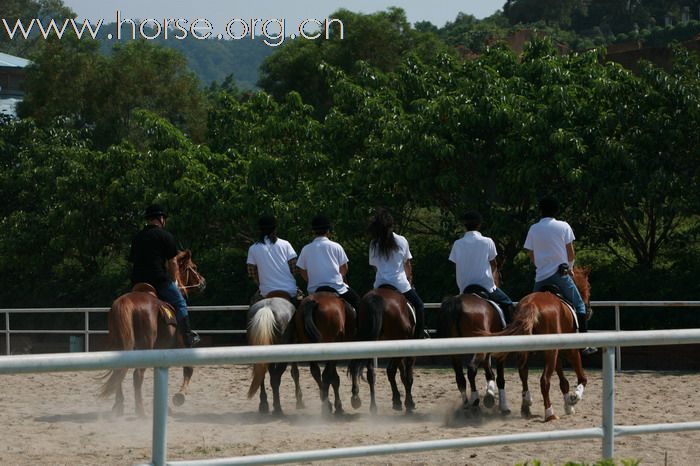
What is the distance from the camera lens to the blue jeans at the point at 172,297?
1353 centimetres

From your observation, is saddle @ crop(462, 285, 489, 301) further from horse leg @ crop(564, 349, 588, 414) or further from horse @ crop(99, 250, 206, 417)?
horse @ crop(99, 250, 206, 417)

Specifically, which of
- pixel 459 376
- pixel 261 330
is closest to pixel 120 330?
pixel 261 330

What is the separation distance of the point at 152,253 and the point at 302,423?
3901 millimetres

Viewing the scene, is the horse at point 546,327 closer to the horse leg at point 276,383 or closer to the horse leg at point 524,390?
the horse leg at point 524,390

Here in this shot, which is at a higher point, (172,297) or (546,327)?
(172,297)

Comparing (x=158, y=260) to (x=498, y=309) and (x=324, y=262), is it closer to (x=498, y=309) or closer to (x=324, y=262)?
(x=324, y=262)

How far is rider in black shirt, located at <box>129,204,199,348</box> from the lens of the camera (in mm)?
13328

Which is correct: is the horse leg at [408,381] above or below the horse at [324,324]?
below

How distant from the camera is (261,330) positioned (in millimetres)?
12562

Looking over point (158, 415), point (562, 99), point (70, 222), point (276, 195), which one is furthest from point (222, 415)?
point (70, 222)

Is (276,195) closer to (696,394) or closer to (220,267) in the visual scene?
(220,267)

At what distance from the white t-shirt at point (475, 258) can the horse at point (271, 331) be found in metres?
1.92

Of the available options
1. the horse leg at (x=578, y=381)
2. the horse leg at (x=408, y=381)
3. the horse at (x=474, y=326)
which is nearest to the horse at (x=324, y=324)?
the horse leg at (x=408, y=381)

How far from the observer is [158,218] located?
13.6m
